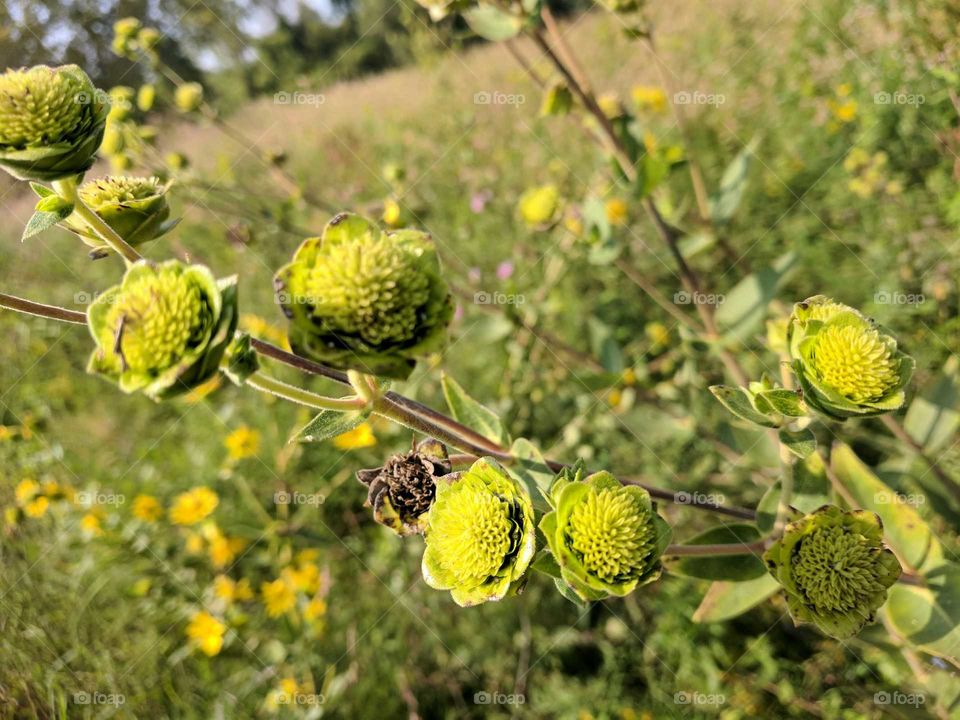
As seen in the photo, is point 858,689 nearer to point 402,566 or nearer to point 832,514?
point 832,514

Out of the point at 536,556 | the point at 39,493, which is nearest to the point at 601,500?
the point at 536,556

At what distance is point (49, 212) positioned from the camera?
83 centimetres

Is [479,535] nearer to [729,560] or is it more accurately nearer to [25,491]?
[729,560]

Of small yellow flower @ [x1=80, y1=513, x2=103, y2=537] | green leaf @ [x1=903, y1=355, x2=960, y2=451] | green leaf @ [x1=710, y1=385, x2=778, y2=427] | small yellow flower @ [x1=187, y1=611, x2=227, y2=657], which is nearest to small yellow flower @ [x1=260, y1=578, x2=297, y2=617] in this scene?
small yellow flower @ [x1=187, y1=611, x2=227, y2=657]

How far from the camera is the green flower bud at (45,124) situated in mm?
730

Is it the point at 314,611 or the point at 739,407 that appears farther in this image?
the point at 314,611

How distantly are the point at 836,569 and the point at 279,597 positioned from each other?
2.03 m

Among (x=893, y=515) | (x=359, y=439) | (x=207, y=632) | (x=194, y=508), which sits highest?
(x=893, y=515)

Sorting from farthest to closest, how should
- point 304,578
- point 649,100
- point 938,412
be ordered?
1. point 649,100
2. point 304,578
3. point 938,412

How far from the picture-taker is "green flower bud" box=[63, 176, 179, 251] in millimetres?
853

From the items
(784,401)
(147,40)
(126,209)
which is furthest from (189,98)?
(784,401)

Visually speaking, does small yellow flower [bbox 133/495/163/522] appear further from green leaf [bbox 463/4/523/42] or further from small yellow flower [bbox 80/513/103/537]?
green leaf [bbox 463/4/523/42]

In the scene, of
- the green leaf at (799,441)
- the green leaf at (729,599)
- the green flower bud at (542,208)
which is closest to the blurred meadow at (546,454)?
the green flower bud at (542,208)

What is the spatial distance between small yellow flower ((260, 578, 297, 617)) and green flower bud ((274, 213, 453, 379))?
1.89 meters
